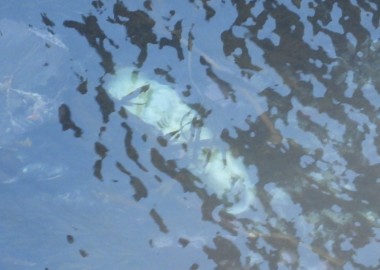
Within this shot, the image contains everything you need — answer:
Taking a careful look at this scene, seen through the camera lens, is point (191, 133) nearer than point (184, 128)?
No

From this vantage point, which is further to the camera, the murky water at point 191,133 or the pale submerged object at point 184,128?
the pale submerged object at point 184,128

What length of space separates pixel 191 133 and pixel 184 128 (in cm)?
21

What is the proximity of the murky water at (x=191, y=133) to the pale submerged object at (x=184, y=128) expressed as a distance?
3 centimetres

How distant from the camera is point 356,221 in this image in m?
9.85

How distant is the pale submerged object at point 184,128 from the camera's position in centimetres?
766

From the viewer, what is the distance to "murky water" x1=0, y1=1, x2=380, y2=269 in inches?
277

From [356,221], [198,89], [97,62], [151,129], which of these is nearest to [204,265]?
[356,221]

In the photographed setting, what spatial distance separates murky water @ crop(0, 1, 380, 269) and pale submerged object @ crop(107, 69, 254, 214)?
0.09ft

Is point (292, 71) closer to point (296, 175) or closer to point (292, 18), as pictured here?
point (292, 18)

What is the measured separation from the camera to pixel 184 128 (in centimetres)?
838

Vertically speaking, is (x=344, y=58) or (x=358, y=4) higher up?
(x=358, y=4)

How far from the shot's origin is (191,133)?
852 cm

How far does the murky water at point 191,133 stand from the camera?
7.04m

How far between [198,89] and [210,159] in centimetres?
172
